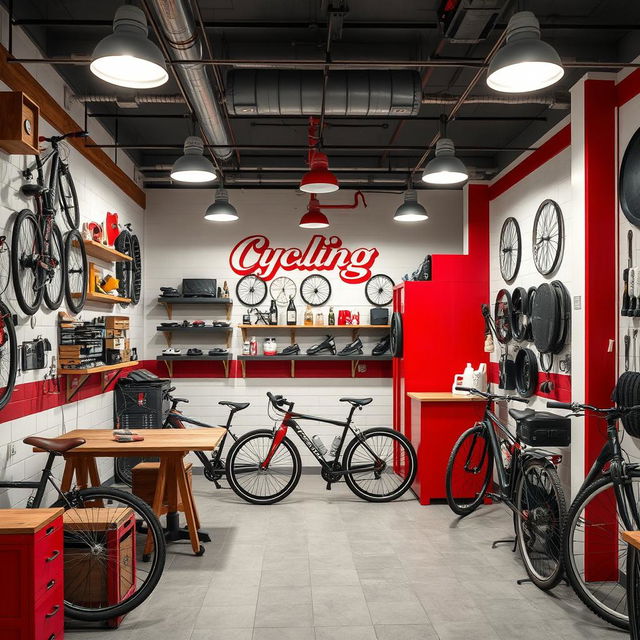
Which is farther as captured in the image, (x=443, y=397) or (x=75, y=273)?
(x=443, y=397)

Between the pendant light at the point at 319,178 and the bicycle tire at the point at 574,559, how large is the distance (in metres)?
3.15

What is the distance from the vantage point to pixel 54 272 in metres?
4.75

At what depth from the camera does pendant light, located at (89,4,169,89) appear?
305cm

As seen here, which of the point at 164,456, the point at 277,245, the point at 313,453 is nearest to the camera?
the point at 164,456

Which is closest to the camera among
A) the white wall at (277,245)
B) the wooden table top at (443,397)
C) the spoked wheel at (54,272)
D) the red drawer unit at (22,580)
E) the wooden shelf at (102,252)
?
the red drawer unit at (22,580)

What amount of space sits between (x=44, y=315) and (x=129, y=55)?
243cm

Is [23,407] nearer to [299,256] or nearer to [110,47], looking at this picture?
[110,47]

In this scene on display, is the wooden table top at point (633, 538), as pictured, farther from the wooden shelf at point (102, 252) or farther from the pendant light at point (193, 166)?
the wooden shelf at point (102, 252)

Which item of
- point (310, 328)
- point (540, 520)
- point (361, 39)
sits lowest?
point (540, 520)

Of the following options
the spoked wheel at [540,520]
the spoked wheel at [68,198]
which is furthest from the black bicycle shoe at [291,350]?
the spoked wheel at [540,520]

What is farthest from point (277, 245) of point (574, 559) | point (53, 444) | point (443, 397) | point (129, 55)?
point (574, 559)

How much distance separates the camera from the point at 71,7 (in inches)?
177

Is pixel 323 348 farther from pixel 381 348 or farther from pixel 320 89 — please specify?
pixel 320 89

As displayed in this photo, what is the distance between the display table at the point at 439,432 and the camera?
20.1 ft
